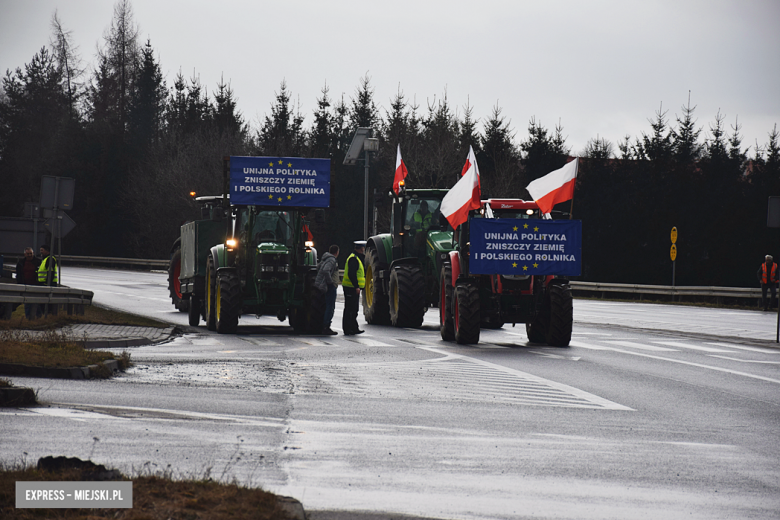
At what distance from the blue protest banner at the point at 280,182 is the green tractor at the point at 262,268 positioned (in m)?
0.20

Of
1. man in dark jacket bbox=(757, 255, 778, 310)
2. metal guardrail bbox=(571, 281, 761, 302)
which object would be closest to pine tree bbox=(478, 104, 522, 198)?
metal guardrail bbox=(571, 281, 761, 302)

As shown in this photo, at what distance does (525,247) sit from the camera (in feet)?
59.4

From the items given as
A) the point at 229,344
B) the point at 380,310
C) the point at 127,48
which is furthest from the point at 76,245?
the point at 229,344

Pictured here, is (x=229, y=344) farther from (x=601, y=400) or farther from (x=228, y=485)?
(x=228, y=485)

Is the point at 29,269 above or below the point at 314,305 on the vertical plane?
above

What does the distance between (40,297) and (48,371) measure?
993cm

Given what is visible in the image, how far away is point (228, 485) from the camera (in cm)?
586

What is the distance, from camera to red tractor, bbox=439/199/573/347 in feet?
59.0

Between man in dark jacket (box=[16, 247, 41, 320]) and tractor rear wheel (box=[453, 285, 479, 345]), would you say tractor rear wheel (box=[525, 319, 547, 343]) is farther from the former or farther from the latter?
man in dark jacket (box=[16, 247, 41, 320])

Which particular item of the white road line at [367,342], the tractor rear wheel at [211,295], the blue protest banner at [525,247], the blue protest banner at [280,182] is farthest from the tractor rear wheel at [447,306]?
the tractor rear wheel at [211,295]

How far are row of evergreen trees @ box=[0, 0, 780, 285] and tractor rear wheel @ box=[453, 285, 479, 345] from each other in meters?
28.4

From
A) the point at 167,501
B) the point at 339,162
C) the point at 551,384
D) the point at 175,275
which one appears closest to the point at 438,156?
the point at 339,162

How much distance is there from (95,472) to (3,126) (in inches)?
3253

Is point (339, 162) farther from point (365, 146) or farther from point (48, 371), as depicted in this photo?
point (48, 371)
